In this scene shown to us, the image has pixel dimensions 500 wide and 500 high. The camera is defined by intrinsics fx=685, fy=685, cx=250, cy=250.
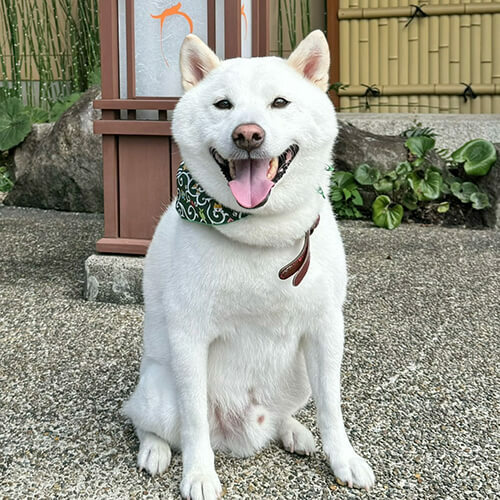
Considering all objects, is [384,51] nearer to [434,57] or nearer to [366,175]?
[434,57]

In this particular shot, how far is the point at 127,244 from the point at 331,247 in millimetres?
1756

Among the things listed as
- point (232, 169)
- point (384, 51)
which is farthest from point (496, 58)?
point (232, 169)

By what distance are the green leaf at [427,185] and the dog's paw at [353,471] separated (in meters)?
3.20

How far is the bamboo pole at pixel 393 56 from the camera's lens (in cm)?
592

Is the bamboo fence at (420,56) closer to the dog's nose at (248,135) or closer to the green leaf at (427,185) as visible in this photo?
the green leaf at (427,185)

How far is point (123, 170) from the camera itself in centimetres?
334

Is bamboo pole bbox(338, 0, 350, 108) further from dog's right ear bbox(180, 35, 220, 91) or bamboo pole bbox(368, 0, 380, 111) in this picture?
dog's right ear bbox(180, 35, 220, 91)

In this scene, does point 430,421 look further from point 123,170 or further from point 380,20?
point 380,20

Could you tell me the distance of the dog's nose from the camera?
58.4 inches

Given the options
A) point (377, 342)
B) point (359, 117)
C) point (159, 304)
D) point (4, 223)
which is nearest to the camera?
point (159, 304)

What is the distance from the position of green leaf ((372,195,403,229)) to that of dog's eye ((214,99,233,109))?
Answer: 3235 millimetres

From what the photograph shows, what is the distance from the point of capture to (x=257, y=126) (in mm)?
1497

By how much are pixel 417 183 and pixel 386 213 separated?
31cm

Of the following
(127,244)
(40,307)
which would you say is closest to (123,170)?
(127,244)
